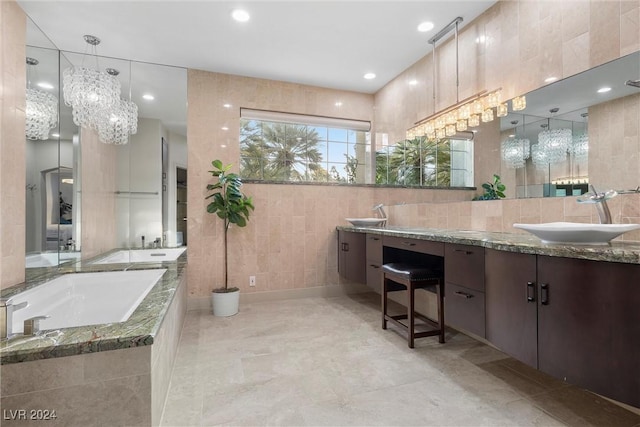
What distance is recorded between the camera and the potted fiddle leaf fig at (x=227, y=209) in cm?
309

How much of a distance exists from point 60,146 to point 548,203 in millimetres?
3955

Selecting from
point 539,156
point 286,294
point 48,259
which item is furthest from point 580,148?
point 48,259

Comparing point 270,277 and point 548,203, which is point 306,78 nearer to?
point 270,277

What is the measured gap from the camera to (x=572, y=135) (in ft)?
6.16

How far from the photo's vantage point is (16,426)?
108 cm

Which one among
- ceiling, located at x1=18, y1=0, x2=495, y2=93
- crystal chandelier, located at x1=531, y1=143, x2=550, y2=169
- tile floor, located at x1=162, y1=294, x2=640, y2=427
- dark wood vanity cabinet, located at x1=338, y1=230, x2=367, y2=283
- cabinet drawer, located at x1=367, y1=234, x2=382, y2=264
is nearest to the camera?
tile floor, located at x1=162, y1=294, x2=640, y2=427

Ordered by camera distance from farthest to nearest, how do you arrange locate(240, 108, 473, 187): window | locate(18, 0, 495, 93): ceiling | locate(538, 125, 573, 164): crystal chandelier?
locate(240, 108, 473, 187): window, locate(18, 0, 495, 93): ceiling, locate(538, 125, 573, 164): crystal chandelier

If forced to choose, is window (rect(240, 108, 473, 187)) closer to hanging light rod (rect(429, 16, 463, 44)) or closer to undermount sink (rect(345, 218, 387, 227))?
undermount sink (rect(345, 218, 387, 227))

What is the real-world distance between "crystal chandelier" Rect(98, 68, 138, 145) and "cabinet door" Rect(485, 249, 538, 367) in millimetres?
3409

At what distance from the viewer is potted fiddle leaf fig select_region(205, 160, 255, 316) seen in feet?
10.1

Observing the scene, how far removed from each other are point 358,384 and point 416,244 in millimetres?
1062

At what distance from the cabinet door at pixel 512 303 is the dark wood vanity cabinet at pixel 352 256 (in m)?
1.63

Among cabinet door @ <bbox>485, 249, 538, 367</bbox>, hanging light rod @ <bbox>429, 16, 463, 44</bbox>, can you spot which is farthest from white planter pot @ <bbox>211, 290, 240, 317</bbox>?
hanging light rod @ <bbox>429, 16, 463, 44</bbox>

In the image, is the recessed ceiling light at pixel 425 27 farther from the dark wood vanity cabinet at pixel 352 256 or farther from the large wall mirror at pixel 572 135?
the dark wood vanity cabinet at pixel 352 256
